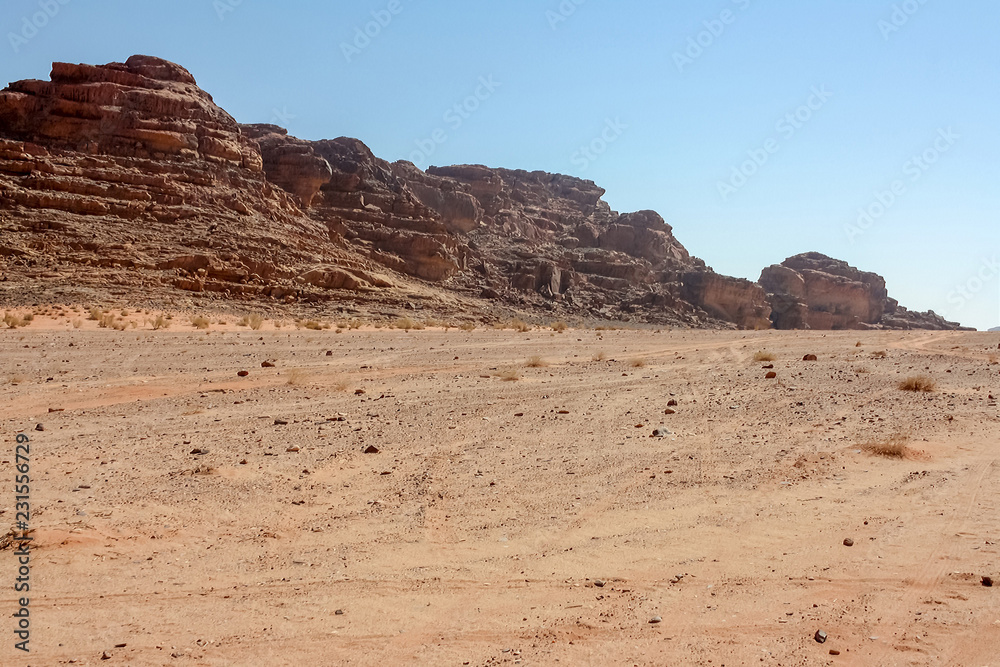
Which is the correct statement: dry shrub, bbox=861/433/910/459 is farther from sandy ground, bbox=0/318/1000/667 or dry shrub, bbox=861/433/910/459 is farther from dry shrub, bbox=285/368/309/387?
dry shrub, bbox=285/368/309/387

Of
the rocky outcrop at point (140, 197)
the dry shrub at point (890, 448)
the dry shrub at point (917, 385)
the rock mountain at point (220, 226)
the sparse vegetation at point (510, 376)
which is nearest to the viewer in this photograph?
the dry shrub at point (890, 448)

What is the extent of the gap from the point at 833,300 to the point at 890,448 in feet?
406

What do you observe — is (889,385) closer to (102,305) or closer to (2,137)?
(102,305)

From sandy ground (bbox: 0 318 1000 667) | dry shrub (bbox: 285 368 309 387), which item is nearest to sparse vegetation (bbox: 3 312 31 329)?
sandy ground (bbox: 0 318 1000 667)

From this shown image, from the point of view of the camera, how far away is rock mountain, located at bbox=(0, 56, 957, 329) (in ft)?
123

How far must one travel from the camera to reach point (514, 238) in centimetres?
10431

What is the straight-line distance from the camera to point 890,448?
7.50 metres

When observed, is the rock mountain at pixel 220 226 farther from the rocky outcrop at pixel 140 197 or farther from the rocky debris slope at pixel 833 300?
the rocky debris slope at pixel 833 300

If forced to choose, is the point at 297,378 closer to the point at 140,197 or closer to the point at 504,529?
the point at 504,529

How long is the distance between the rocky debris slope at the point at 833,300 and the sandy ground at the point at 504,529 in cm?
10604

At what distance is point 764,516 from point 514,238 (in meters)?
99.7

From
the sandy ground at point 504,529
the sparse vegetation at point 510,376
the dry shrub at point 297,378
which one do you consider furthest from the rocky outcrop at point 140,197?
the sandy ground at point 504,529

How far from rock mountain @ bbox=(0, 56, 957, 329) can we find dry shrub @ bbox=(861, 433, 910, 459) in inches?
1290

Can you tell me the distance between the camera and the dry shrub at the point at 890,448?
24.5 feet
